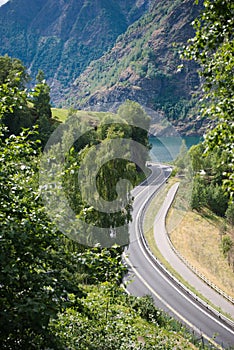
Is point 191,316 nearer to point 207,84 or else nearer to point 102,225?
point 102,225

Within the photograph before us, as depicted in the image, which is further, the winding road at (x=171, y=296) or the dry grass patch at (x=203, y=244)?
the dry grass patch at (x=203, y=244)

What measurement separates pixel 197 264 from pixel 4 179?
107 ft

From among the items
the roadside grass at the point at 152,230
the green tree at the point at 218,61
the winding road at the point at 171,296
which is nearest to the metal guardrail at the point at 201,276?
the roadside grass at the point at 152,230

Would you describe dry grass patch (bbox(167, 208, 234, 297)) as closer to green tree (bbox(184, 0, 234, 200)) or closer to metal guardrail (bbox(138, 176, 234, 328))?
metal guardrail (bbox(138, 176, 234, 328))

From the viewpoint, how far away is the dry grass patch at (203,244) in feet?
111

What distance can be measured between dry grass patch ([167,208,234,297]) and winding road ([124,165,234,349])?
14.0ft

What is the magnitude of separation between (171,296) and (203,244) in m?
13.8

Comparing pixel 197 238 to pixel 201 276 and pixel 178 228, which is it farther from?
pixel 201 276

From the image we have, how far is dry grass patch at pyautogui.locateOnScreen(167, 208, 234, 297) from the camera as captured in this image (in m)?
33.9

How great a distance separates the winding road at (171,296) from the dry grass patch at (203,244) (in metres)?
4.27

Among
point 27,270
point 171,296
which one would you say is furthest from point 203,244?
point 27,270

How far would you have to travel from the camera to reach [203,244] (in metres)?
40.7

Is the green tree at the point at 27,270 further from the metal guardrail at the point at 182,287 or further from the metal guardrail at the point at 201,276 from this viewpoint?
the metal guardrail at the point at 201,276

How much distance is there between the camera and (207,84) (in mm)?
6773
